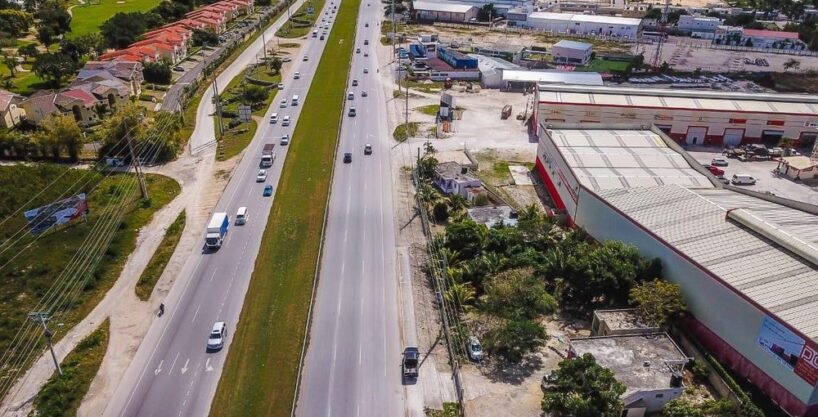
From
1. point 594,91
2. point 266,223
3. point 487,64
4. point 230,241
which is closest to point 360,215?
point 266,223

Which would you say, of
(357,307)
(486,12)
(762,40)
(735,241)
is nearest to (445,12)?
(486,12)

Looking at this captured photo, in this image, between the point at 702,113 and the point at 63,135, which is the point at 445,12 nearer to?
the point at 702,113

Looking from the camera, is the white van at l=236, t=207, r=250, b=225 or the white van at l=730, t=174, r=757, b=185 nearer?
the white van at l=236, t=207, r=250, b=225

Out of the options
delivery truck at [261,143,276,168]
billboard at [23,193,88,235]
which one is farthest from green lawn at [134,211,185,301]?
delivery truck at [261,143,276,168]

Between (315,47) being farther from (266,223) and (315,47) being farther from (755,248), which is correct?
(755,248)

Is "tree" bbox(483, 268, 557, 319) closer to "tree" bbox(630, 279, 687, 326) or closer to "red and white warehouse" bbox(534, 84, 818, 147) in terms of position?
"tree" bbox(630, 279, 687, 326)

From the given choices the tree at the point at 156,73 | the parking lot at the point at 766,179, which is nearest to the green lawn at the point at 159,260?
the tree at the point at 156,73
